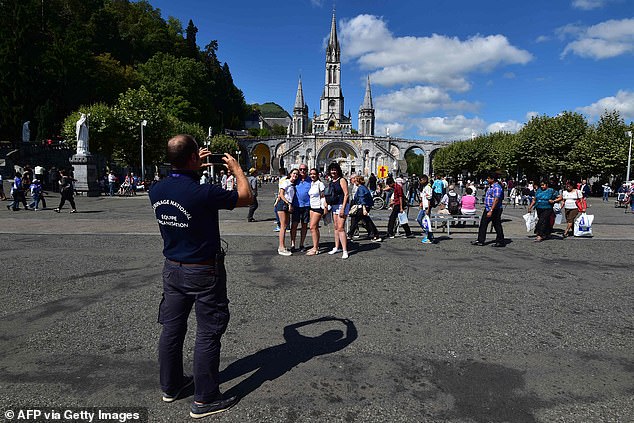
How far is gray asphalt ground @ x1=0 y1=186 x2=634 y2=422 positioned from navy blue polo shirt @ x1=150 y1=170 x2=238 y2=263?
3.58 ft

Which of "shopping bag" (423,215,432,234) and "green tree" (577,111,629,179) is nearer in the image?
"shopping bag" (423,215,432,234)

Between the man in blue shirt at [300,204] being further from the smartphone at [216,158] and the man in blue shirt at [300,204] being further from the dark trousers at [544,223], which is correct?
the dark trousers at [544,223]

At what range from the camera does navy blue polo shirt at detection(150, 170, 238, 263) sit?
8.61 ft

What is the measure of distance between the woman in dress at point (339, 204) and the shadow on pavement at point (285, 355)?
3364mm

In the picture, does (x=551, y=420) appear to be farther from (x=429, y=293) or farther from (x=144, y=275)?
(x=144, y=275)

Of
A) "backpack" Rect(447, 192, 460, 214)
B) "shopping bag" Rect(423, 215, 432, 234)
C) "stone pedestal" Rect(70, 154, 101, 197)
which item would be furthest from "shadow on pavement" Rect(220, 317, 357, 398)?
"stone pedestal" Rect(70, 154, 101, 197)

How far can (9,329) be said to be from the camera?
13.4ft

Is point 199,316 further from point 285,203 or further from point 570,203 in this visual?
point 570,203

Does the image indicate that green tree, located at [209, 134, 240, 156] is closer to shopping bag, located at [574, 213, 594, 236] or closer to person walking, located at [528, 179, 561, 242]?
person walking, located at [528, 179, 561, 242]

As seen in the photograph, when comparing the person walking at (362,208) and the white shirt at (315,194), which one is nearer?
the white shirt at (315,194)

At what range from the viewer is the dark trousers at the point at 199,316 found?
2.68m

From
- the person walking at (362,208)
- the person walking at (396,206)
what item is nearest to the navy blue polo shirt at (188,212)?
the person walking at (362,208)

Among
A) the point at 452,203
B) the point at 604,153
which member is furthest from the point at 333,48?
the point at 452,203

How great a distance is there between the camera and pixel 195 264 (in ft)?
8.84
